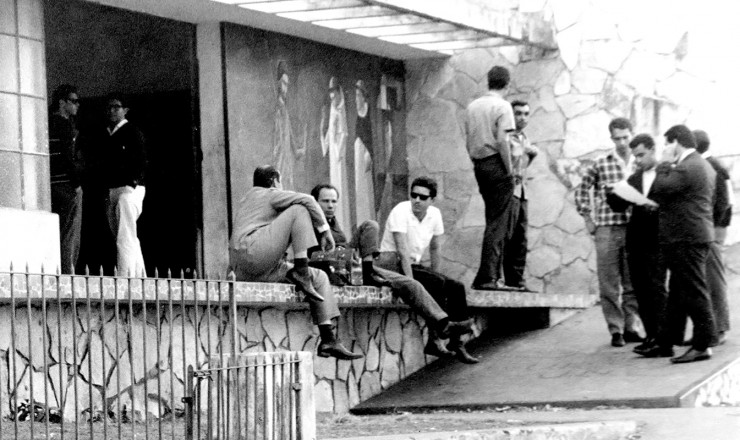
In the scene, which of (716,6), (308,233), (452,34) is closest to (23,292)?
(308,233)

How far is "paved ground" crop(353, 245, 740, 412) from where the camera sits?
12203 millimetres

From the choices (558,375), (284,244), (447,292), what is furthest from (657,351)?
(284,244)

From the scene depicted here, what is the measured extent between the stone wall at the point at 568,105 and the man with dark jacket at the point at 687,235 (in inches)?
134

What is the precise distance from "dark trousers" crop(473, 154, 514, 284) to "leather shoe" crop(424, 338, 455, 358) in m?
0.92

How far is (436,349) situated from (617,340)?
1.56 m

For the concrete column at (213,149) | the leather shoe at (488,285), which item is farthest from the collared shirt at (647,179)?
the concrete column at (213,149)

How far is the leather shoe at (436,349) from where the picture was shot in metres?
13.5

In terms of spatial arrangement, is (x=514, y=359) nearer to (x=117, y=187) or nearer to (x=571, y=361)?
(x=571, y=361)

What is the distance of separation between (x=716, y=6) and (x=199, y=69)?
537 centimetres

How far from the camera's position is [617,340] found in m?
13.6

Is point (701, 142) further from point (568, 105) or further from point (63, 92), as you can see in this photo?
point (63, 92)

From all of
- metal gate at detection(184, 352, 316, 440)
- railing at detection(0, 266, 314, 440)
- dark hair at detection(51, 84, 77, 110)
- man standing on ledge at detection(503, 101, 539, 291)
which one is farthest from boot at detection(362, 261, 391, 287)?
metal gate at detection(184, 352, 316, 440)

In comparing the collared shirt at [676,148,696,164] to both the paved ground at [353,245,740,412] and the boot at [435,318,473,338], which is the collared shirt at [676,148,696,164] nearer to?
the paved ground at [353,245,740,412]

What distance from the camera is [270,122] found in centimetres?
1510
